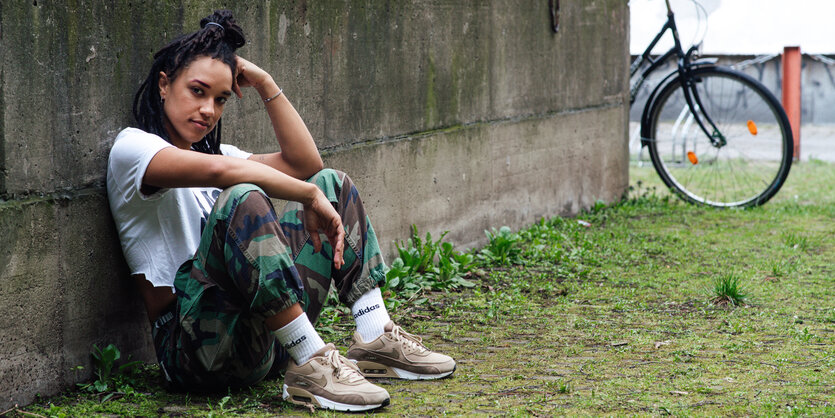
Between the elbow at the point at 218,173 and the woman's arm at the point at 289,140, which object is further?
the woman's arm at the point at 289,140

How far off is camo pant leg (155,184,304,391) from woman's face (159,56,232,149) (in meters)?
0.31

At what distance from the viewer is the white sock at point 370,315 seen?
3.12 m

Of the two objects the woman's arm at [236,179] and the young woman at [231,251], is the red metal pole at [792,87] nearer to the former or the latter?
the young woman at [231,251]

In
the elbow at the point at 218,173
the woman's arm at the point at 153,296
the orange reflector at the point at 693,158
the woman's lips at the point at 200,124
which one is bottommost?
the woman's arm at the point at 153,296

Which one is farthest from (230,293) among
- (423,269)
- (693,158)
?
(693,158)

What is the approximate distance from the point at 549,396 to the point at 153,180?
1.42 m

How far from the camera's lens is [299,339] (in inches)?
111

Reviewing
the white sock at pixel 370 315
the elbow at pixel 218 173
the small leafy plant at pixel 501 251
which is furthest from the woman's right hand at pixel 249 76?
the small leafy plant at pixel 501 251

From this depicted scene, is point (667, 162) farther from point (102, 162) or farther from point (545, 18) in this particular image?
point (102, 162)

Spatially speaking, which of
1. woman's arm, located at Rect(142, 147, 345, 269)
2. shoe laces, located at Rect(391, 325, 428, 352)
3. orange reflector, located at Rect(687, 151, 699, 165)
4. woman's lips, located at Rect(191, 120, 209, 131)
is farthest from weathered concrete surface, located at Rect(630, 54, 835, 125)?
woman's lips, located at Rect(191, 120, 209, 131)

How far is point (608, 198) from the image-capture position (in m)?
7.11

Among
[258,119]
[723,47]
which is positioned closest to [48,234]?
[258,119]

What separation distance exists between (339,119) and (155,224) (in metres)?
1.48

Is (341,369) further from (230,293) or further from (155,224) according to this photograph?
(155,224)
